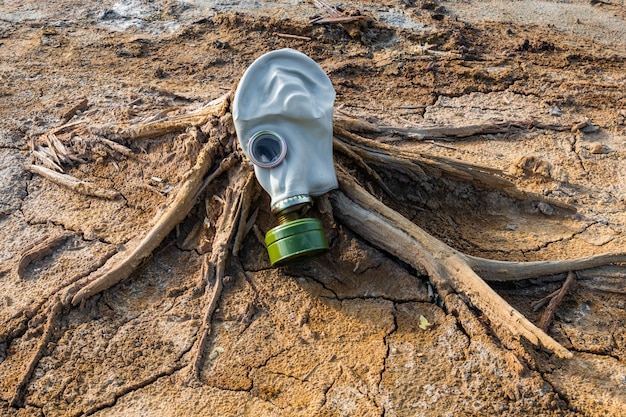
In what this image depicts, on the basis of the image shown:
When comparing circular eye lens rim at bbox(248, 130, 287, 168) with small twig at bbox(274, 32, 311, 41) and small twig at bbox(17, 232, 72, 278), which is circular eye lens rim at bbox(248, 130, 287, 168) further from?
small twig at bbox(274, 32, 311, 41)

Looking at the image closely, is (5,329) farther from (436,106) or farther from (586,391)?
(436,106)

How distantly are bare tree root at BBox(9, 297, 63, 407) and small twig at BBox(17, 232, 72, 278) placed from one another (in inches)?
14.0

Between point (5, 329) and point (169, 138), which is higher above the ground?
point (169, 138)

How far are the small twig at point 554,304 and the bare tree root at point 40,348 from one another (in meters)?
2.03

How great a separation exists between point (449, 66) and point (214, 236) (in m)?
2.81

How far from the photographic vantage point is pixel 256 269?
8.99 ft

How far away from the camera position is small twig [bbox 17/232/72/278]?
9.34ft

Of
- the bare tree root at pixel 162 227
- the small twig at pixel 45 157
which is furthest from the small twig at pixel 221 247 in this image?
the small twig at pixel 45 157

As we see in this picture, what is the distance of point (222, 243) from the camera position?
2723 mm

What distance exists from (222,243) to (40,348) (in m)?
0.84

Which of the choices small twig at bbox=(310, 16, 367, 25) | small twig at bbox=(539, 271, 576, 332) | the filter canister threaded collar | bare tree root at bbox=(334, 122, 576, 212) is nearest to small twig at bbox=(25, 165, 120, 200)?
the filter canister threaded collar

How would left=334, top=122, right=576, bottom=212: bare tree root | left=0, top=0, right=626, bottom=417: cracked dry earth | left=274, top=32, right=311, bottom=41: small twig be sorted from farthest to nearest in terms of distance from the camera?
left=274, top=32, right=311, bottom=41: small twig < left=334, top=122, right=576, bottom=212: bare tree root < left=0, top=0, right=626, bottom=417: cracked dry earth

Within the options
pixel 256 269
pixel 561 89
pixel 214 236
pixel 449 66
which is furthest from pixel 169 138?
pixel 561 89

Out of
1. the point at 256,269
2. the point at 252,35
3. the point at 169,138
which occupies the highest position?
the point at 169,138
